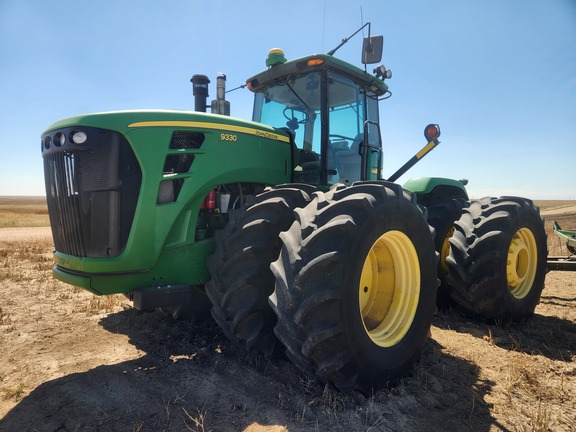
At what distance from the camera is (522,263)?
4.32 m

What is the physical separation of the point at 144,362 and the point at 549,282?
6.48 meters

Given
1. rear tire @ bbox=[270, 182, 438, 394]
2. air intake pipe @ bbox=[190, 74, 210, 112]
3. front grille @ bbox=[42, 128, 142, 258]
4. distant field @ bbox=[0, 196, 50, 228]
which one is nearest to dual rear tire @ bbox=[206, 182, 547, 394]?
rear tire @ bbox=[270, 182, 438, 394]

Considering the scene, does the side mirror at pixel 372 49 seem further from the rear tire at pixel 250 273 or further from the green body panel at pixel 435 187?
the rear tire at pixel 250 273

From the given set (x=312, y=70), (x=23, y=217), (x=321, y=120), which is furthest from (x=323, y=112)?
(x=23, y=217)

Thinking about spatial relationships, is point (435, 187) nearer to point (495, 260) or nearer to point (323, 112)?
point (495, 260)

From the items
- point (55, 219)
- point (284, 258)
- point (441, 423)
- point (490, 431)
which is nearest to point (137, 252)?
point (55, 219)

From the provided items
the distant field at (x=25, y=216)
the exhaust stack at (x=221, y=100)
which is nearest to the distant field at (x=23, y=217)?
the distant field at (x=25, y=216)

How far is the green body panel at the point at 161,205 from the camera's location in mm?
2592

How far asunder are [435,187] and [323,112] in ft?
7.02

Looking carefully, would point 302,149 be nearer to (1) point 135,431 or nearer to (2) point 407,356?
(2) point 407,356

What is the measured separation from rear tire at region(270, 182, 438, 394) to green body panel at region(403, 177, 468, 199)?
200cm

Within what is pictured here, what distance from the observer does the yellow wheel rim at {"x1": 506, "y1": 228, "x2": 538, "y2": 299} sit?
4090 mm

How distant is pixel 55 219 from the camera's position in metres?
2.90

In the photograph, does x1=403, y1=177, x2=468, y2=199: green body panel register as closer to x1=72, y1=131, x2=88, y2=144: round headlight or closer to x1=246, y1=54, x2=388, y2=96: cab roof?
x1=246, y1=54, x2=388, y2=96: cab roof
